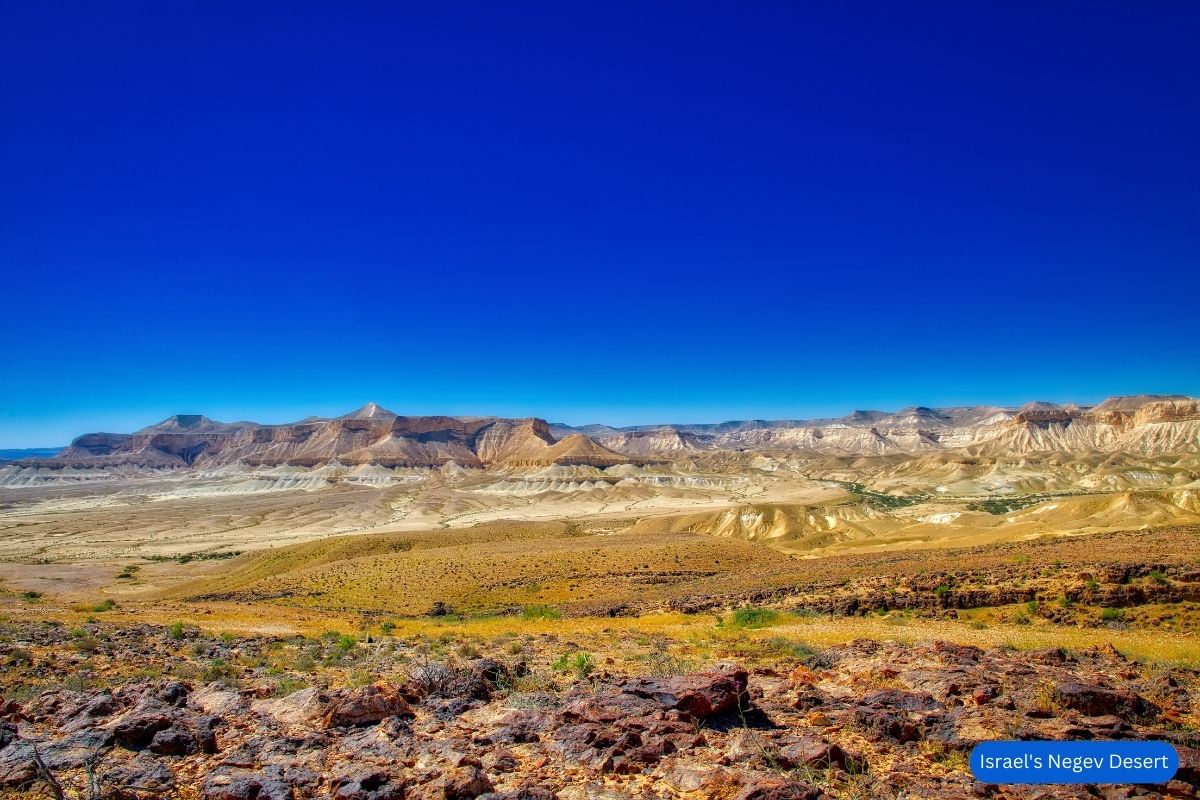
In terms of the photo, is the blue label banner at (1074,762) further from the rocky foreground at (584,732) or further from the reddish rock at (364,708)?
the reddish rock at (364,708)

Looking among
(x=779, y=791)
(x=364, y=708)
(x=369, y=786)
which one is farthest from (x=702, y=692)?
(x=364, y=708)

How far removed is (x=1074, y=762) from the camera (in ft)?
19.3

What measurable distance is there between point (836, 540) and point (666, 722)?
5790 centimetres

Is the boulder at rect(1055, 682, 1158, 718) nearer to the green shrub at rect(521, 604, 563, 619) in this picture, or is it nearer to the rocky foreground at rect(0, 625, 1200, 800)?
the rocky foreground at rect(0, 625, 1200, 800)

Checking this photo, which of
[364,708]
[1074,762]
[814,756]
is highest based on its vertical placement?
[1074,762]

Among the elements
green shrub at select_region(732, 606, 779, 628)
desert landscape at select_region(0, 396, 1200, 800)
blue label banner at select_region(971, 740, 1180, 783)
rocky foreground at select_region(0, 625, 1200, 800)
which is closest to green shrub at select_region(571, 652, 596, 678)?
desert landscape at select_region(0, 396, 1200, 800)

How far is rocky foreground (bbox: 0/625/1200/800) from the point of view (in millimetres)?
5789

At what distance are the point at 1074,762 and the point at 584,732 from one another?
4987mm

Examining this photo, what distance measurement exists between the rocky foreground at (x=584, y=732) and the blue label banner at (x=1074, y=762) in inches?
5.6

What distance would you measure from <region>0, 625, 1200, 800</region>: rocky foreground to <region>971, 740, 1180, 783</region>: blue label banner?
143mm

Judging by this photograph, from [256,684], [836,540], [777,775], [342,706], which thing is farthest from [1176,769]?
[836,540]

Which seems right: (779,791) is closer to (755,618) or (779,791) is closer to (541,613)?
(755,618)

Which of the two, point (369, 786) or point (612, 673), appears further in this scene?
point (612, 673)

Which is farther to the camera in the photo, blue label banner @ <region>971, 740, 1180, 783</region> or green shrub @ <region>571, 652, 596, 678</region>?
green shrub @ <region>571, 652, 596, 678</region>
